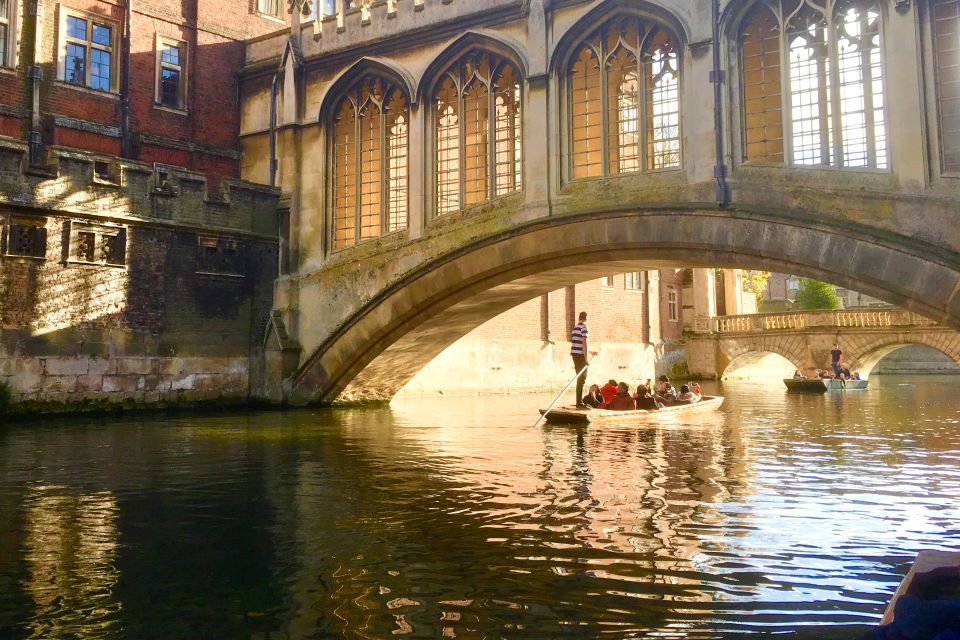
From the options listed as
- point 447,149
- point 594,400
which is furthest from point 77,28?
point 594,400

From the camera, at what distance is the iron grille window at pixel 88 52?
16.7 meters

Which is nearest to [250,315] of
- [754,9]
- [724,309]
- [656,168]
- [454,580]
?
[656,168]

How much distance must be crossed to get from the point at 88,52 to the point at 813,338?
26916 millimetres

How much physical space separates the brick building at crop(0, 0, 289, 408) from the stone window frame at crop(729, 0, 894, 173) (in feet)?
29.5

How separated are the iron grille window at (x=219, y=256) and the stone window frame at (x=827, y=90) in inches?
368

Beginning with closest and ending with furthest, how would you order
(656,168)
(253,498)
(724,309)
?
1. (253,498)
2. (656,168)
3. (724,309)

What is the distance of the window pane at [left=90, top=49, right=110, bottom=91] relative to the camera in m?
17.0

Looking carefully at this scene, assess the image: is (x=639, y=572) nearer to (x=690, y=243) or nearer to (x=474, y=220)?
(x=690, y=243)

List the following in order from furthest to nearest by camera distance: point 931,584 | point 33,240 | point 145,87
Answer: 1. point 145,87
2. point 33,240
3. point 931,584

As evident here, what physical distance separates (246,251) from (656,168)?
320 inches

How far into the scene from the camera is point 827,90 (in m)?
11.4

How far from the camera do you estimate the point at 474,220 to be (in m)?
14.1

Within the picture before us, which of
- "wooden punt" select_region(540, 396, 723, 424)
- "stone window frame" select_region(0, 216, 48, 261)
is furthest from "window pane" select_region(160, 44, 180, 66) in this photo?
"wooden punt" select_region(540, 396, 723, 424)

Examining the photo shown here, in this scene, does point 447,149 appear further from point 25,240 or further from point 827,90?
point 25,240
